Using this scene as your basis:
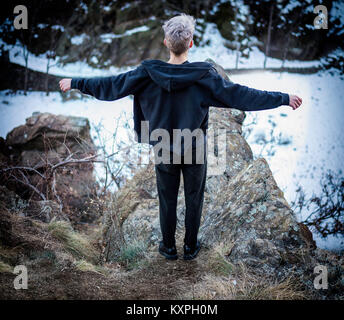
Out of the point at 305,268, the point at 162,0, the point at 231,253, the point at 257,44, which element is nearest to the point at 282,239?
the point at 305,268

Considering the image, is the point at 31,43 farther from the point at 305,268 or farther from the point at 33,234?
the point at 305,268

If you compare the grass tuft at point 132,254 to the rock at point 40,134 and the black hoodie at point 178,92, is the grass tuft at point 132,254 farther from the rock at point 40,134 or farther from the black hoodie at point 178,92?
the rock at point 40,134

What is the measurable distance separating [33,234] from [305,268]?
2450mm

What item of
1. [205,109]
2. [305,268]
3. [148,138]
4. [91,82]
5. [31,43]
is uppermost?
[31,43]

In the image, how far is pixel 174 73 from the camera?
216cm

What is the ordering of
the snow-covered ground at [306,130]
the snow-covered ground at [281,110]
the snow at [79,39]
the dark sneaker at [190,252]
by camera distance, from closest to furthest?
the dark sneaker at [190,252] < the snow-covered ground at [306,130] < the snow-covered ground at [281,110] < the snow at [79,39]

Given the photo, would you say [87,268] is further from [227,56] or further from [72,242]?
[227,56]

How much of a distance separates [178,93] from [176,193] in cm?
86

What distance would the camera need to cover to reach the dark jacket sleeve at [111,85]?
7.40ft

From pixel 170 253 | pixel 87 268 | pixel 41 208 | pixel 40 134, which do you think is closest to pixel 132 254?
pixel 170 253

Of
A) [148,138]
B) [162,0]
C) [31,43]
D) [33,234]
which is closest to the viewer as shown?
[148,138]

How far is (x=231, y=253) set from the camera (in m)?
2.57

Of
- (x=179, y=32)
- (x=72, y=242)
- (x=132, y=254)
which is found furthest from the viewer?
(x=72, y=242)

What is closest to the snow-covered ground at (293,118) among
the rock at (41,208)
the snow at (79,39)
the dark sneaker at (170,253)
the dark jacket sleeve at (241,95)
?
the rock at (41,208)
